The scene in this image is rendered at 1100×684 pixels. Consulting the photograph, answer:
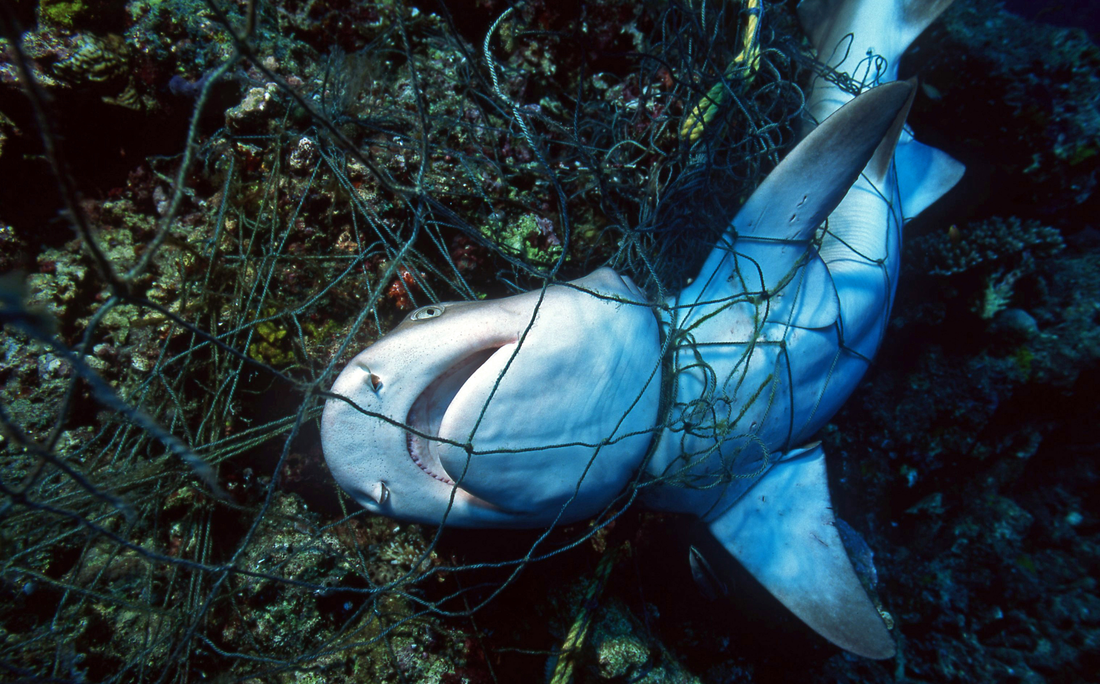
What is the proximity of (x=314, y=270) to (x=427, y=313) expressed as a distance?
1.39 m

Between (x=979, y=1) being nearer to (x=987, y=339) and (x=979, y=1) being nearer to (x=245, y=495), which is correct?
(x=987, y=339)

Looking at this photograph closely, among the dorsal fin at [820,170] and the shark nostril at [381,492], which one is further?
the dorsal fin at [820,170]

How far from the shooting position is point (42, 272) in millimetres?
2676

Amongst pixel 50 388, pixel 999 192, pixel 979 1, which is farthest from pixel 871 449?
pixel 50 388

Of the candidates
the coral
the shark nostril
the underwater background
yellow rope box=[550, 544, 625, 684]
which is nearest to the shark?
the shark nostril

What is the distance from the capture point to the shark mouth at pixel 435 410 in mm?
1436

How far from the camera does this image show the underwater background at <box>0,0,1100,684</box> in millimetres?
2148

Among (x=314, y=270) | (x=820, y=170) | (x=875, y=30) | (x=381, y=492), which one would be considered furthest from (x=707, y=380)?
(x=875, y=30)

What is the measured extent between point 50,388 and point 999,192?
7959 mm

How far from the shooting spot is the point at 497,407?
1336mm

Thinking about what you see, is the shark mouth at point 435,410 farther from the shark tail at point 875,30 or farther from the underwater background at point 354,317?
the shark tail at point 875,30

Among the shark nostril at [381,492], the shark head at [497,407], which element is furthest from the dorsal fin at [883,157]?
the shark nostril at [381,492]

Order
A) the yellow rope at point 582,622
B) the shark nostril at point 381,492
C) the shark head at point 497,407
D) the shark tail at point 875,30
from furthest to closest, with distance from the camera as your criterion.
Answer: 1. the shark tail at point 875,30
2. the yellow rope at point 582,622
3. the shark nostril at point 381,492
4. the shark head at point 497,407

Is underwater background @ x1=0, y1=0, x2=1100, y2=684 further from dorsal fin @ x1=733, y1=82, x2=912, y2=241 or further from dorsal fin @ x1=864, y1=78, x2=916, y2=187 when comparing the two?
dorsal fin @ x1=864, y1=78, x2=916, y2=187
